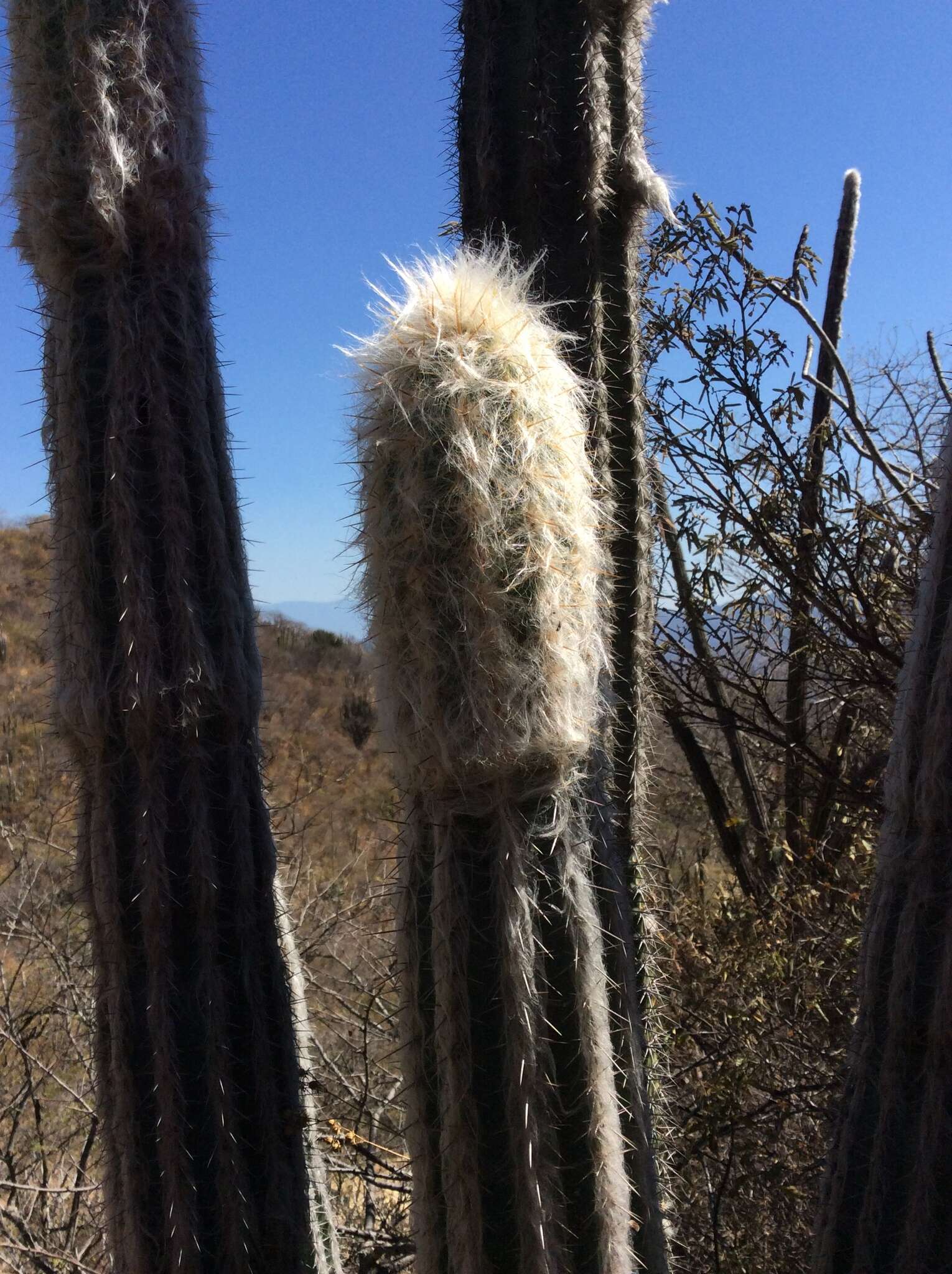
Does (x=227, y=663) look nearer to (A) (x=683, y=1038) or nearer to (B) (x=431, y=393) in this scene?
(B) (x=431, y=393)

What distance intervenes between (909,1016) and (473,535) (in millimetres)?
1066

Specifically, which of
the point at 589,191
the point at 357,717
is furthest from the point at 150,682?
the point at 357,717

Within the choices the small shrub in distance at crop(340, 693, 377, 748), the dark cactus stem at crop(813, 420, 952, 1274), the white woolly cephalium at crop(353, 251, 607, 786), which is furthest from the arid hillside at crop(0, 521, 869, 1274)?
the small shrub in distance at crop(340, 693, 377, 748)

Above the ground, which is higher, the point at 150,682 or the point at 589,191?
the point at 589,191

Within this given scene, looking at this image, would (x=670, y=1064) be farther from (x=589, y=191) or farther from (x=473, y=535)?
(x=589, y=191)

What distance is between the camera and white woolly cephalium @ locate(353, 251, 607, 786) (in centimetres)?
156

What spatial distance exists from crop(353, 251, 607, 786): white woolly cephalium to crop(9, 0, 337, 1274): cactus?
572 millimetres

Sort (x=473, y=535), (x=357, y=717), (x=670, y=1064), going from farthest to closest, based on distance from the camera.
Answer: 1. (x=357, y=717)
2. (x=670, y=1064)
3. (x=473, y=535)

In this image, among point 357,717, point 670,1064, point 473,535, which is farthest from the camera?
point 357,717

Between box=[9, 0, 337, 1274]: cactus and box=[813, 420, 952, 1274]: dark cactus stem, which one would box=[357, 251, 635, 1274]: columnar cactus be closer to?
box=[813, 420, 952, 1274]: dark cactus stem

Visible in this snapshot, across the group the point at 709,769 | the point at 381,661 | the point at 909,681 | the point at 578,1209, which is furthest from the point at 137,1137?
the point at 709,769

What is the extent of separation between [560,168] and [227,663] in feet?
4.67

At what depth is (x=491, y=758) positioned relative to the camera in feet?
5.18

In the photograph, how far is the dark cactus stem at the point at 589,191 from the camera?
2.30m
